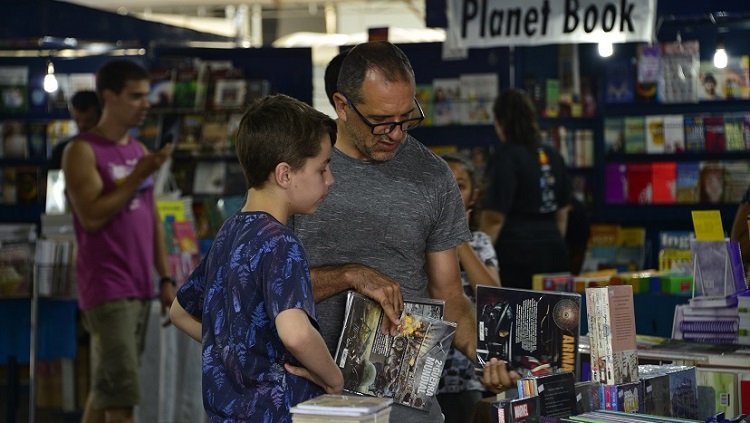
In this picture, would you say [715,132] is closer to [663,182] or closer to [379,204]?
[663,182]

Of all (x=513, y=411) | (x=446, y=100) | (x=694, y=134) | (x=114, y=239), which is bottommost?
(x=513, y=411)

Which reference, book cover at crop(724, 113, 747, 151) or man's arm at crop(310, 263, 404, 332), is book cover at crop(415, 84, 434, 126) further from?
man's arm at crop(310, 263, 404, 332)

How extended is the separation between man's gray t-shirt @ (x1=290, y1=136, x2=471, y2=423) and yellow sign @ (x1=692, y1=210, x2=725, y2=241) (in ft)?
4.63

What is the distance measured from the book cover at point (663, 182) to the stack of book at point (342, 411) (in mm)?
6697

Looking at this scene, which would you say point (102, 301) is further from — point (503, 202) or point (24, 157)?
point (24, 157)

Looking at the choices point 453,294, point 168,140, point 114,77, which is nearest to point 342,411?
point 453,294

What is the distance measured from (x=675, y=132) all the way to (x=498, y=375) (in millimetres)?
6058

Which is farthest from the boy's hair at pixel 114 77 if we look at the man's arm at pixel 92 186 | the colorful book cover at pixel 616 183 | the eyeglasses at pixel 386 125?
the colorful book cover at pixel 616 183

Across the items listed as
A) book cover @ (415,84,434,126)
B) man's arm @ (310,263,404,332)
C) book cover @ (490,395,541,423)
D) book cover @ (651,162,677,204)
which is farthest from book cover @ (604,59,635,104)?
book cover @ (490,395,541,423)

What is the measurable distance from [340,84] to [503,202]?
12.3 ft

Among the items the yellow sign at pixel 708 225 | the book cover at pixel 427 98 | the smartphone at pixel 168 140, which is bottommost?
the yellow sign at pixel 708 225

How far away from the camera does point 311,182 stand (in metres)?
2.44

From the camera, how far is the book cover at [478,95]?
814cm

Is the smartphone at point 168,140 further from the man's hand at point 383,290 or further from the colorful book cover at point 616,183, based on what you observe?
the colorful book cover at point 616,183
